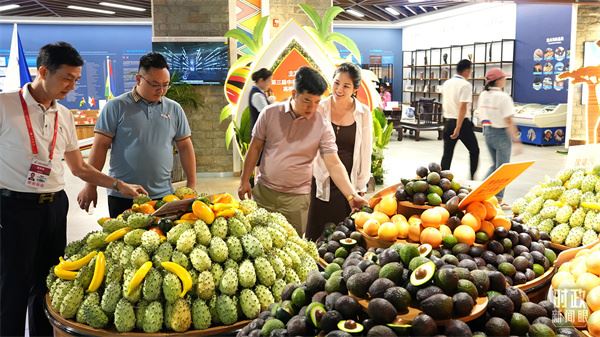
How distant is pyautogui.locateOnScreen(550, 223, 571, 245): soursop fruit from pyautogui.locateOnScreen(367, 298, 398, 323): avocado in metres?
2.15

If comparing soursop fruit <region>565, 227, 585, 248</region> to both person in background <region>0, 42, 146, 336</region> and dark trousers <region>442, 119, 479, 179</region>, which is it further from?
dark trousers <region>442, 119, 479, 179</region>

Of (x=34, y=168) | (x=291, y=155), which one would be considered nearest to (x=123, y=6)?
(x=291, y=155)

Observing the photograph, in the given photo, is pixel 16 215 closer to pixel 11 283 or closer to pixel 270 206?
pixel 11 283

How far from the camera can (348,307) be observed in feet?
4.60

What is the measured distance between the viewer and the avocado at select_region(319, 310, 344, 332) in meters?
1.37

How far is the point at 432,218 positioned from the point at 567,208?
1.26m

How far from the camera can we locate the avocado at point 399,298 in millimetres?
1371

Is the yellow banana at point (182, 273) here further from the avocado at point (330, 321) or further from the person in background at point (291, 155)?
the person in background at point (291, 155)

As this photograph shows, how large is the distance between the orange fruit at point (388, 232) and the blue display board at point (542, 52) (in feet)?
41.6

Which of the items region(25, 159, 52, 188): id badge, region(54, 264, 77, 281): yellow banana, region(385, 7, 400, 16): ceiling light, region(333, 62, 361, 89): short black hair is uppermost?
region(385, 7, 400, 16): ceiling light

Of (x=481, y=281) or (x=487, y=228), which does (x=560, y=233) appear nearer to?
(x=487, y=228)

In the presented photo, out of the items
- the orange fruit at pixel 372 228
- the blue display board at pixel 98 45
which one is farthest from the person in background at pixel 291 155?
the blue display board at pixel 98 45

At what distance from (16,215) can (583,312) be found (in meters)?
2.52

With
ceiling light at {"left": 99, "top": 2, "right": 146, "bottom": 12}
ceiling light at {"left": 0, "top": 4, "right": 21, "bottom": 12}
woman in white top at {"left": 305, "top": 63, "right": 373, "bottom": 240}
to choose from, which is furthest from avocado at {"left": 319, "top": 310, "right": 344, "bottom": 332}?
ceiling light at {"left": 0, "top": 4, "right": 21, "bottom": 12}
